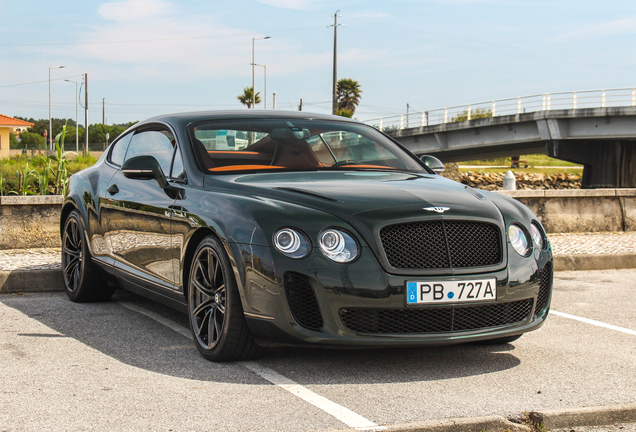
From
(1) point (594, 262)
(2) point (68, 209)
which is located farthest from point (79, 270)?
(1) point (594, 262)

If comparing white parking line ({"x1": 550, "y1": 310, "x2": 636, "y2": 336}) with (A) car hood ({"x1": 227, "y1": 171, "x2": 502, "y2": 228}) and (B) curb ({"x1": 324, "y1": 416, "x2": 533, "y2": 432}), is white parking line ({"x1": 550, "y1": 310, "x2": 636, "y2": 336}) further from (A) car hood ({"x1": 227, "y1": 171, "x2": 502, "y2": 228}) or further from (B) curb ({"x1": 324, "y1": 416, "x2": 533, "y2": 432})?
(B) curb ({"x1": 324, "y1": 416, "x2": 533, "y2": 432})

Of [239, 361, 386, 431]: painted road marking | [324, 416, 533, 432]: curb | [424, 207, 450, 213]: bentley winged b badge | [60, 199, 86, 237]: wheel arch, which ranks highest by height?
[424, 207, 450, 213]: bentley winged b badge

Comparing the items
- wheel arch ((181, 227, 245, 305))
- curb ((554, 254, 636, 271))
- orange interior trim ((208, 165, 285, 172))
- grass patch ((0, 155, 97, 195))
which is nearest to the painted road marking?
wheel arch ((181, 227, 245, 305))

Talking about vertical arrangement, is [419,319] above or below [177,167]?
below

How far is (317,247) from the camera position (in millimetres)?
3900

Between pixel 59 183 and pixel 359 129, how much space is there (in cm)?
703

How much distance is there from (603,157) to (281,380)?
3986 centimetres

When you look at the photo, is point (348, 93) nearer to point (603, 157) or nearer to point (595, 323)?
point (603, 157)

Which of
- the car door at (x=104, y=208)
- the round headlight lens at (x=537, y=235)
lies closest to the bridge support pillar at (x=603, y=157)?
the car door at (x=104, y=208)

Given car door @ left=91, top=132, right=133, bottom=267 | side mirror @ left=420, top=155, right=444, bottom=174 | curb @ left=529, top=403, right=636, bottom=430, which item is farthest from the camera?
car door @ left=91, top=132, right=133, bottom=267

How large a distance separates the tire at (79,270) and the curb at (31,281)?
442mm

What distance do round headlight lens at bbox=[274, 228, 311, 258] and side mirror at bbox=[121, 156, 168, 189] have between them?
1415 mm

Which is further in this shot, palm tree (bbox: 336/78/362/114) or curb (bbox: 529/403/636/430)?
palm tree (bbox: 336/78/362/114)

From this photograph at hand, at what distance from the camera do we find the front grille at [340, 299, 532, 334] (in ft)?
Result: 13.0
